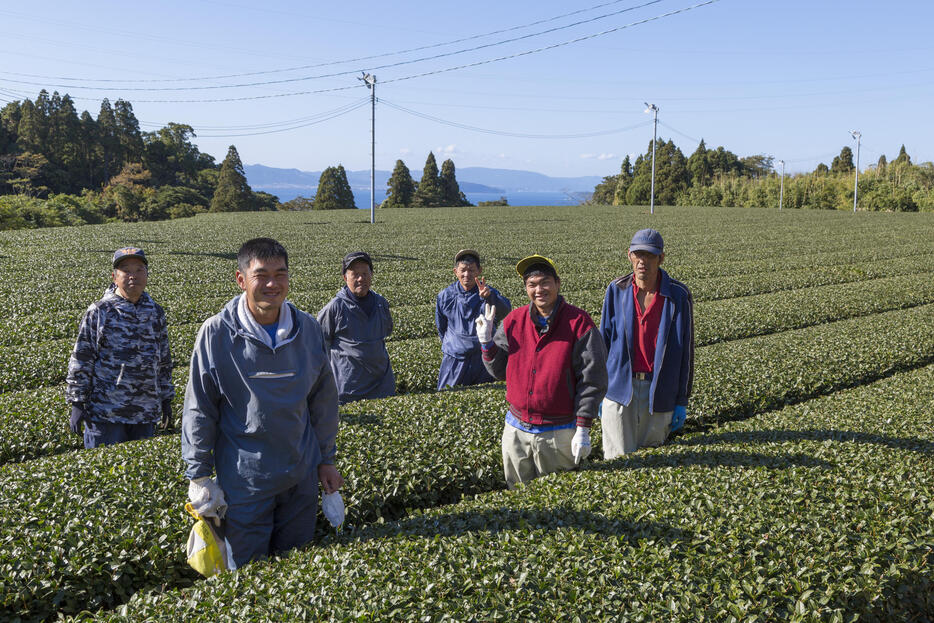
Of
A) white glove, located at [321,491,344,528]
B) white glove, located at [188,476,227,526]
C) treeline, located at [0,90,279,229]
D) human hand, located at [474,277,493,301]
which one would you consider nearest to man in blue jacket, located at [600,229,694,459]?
human hand, located at [474,277,493,301]

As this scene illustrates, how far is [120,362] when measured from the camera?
6.05 m

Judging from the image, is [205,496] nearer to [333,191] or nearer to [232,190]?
[232,190]

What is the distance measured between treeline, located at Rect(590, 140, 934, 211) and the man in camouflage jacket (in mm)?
71672

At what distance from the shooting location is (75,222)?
51.1 meters

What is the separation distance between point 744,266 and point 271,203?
67.3 metres

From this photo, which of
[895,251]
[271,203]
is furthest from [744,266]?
[271,203]

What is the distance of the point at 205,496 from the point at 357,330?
3.81 metres

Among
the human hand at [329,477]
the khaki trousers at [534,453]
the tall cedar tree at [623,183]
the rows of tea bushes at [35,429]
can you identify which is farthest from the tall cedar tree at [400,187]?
the human hand at [329,477]

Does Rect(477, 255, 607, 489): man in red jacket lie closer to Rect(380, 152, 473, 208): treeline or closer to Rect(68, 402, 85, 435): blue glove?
Rect(68, 402, 85, 435): blue glove

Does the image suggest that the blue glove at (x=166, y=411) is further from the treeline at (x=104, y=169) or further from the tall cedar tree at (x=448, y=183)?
the tall cedar tree at (x=448, y=183)

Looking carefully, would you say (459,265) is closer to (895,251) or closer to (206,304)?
(206,304)

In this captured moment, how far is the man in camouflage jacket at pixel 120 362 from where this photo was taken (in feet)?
19.4

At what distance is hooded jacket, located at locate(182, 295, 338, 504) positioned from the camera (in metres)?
3.58

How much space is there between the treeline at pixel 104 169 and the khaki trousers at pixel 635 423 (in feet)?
176
